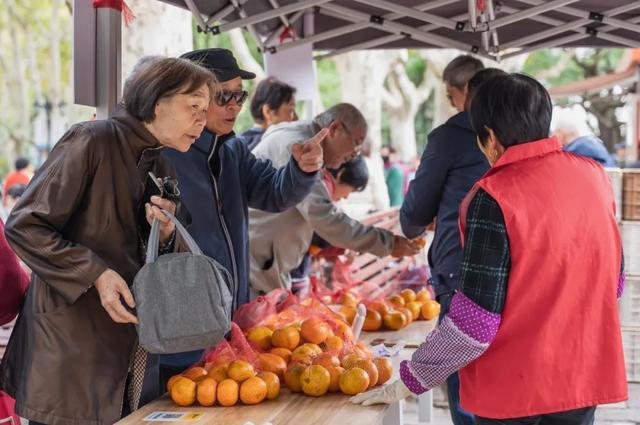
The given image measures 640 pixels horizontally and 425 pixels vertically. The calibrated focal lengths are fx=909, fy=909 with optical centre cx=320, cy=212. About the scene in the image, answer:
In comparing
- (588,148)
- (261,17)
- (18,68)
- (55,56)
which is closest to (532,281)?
(261,17)

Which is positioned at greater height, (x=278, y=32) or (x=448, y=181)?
(x=278, y=32)

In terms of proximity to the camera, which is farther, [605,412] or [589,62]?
[589,62]

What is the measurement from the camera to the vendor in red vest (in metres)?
2.29

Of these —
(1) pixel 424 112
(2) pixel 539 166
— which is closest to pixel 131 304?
(2) pixel 539 166

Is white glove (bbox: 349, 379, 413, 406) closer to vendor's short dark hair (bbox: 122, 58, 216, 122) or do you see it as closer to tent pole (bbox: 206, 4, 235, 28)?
vendor's short dark hair (bbox: 122, 58, 216, 122)

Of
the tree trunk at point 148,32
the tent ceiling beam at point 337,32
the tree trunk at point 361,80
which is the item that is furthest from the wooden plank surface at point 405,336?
the tree trunk at point 361,80

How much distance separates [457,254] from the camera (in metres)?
3.83

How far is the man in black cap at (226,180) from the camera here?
3.29 meters

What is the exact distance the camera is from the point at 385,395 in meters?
2.61

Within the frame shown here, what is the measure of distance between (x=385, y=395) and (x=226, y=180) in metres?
1.28

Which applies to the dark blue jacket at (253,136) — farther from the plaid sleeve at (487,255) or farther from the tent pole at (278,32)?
the plaid sleeve at (487,255)

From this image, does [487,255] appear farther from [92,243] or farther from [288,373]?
[92,243]

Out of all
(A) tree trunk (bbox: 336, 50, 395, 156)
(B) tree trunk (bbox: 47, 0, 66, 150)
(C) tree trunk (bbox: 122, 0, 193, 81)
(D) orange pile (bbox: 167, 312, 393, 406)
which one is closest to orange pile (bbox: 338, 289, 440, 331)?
(D) orange pile (bbox: 167, 312, 393, 406)

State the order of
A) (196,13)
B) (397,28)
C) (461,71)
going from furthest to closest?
(397,28)
(196,13)
(461,71)
